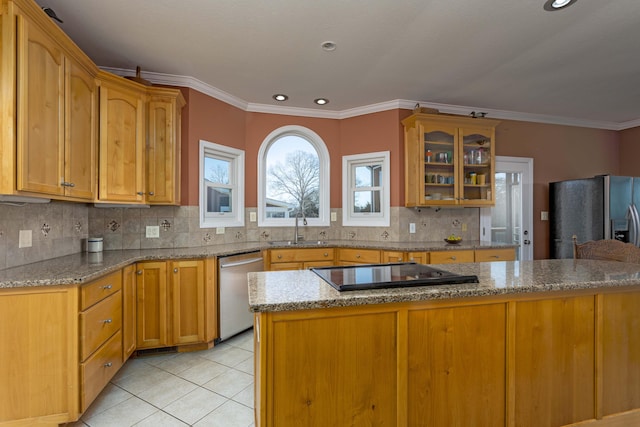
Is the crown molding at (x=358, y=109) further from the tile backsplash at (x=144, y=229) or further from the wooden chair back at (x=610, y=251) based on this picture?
the wooden chair back at (x=610, y=251)

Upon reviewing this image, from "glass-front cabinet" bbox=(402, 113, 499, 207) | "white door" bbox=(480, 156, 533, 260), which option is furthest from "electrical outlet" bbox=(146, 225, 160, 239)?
A: "white door" bbox=(480, 156, 533, 260)

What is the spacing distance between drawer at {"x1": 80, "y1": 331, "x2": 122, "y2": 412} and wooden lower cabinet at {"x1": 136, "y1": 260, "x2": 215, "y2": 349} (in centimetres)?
35

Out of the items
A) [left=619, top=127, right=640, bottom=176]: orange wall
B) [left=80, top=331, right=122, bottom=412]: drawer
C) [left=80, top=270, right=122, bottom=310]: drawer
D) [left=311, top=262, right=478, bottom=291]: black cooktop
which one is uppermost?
[left=619, top=127, right=640, bottom=176]: orange wall

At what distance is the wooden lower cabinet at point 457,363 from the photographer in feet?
4.01

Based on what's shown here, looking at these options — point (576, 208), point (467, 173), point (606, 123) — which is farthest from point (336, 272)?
point (606, 123)

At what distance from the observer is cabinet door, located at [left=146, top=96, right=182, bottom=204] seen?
282 centimetres

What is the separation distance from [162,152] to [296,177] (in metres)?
1.72

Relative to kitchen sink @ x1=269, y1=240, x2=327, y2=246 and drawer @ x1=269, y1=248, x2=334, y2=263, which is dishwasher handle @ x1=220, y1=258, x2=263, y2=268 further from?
kitchen sink @ x1=269, y1=240, x2=327, y2=246

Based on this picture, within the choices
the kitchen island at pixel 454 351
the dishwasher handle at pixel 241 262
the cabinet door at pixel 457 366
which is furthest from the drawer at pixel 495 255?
the dishwasher handle at pixel 241 262

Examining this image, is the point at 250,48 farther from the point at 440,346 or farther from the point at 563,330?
the point at 563,330

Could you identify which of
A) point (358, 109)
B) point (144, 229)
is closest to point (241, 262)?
point (144, 229)

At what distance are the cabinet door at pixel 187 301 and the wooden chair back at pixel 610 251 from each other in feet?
10.1

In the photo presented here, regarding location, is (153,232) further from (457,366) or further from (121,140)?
(457,366)

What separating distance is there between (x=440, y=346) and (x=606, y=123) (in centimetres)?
531
